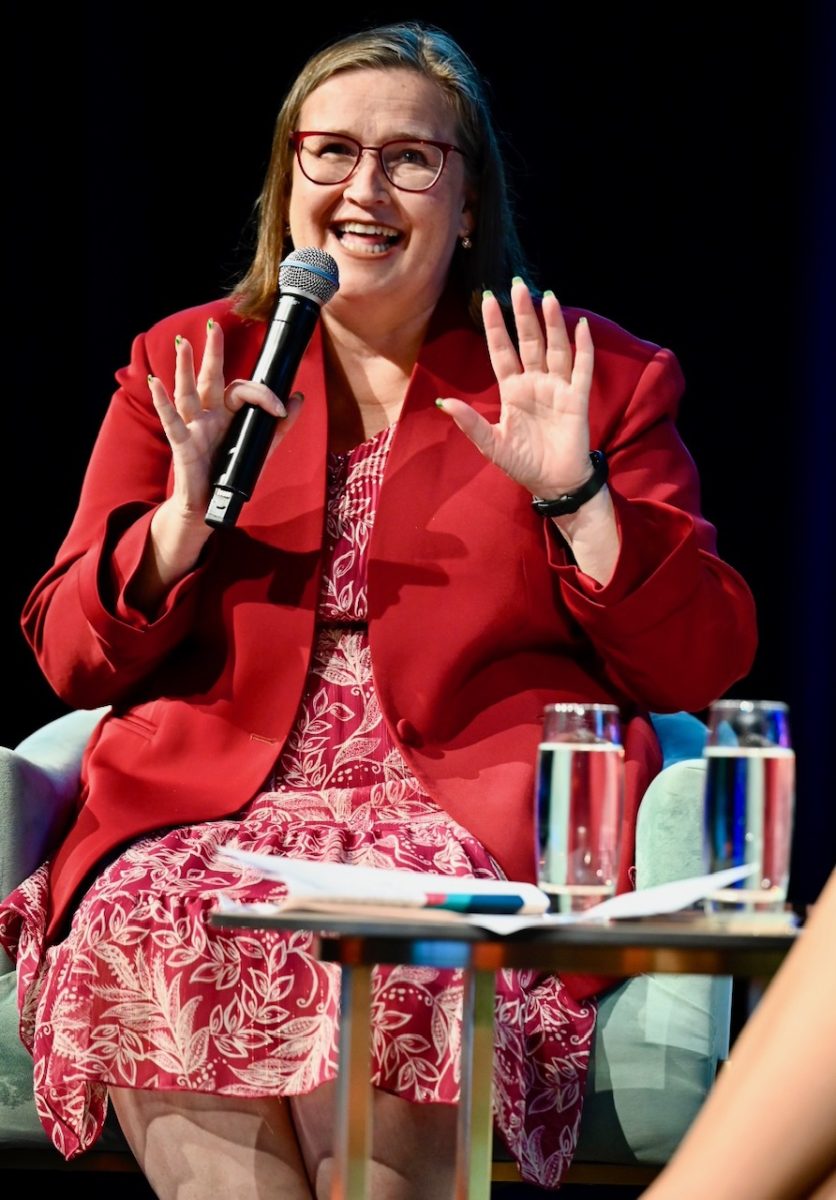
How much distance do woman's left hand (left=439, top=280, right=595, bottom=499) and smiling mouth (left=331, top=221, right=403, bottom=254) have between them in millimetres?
287

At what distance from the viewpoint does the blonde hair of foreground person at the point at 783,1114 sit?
2.65 ft

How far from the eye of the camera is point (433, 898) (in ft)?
3.83

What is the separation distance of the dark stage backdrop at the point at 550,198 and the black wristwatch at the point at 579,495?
1.06m

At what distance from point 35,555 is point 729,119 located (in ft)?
4.32

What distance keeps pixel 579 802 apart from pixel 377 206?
3.27ft

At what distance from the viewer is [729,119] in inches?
113

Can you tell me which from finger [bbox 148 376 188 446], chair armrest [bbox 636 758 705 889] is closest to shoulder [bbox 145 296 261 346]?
finger [bbox 148 376 188 446]

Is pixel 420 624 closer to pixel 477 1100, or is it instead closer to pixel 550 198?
pixel 477 1100

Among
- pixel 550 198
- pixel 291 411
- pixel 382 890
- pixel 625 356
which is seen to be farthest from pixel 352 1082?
pixel 550 198

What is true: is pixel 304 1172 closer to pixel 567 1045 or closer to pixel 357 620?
pixel 567 1045

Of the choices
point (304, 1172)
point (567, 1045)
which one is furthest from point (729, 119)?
point (304, 1172)

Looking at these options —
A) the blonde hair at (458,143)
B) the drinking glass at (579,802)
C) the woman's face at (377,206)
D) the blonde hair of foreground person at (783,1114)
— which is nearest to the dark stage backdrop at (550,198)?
the blonde hair at (458,143)

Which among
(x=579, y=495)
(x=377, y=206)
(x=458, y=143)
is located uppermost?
(x=458, y=143)

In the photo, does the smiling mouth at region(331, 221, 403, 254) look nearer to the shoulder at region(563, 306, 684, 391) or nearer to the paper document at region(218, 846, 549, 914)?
the shoulder at region(563, 306, 684, 391)
